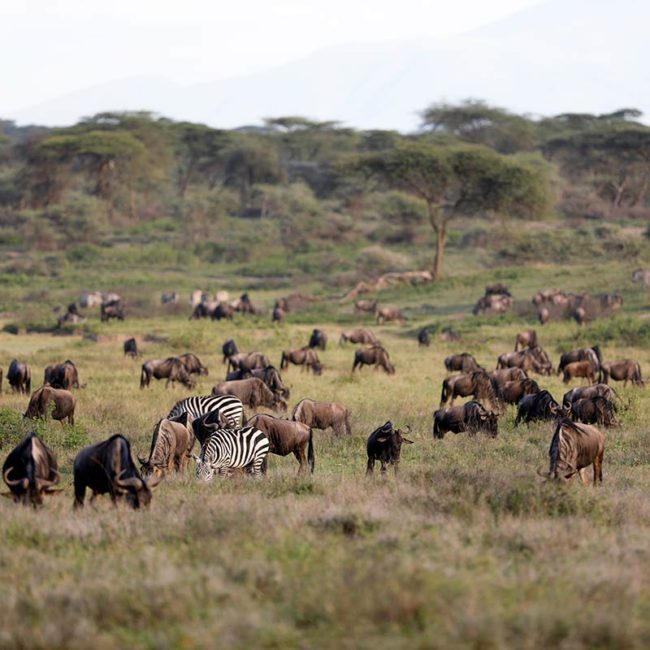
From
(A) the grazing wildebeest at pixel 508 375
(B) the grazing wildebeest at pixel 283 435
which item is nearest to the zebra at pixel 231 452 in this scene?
(B) the grazing wildebeest at pixel 283 435

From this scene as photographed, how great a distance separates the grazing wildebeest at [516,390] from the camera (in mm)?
17562

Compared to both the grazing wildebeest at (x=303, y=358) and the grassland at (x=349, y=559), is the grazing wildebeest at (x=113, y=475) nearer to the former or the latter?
the grassland at (x=349, y=559)

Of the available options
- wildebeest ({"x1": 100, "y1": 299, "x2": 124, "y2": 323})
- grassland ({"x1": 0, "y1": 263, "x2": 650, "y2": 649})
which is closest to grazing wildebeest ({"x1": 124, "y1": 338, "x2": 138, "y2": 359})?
wildebeest ({"x1": 100, "y1": 299, "x2": 124, "y2": 323})

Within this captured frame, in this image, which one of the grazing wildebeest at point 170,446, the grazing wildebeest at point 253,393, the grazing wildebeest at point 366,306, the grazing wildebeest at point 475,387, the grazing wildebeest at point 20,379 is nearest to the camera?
the grazing wildebeest at point 170,446

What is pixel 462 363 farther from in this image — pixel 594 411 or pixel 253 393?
pixel 594 411

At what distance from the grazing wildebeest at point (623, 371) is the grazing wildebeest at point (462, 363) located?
297 cm

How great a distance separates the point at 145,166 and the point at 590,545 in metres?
56.4

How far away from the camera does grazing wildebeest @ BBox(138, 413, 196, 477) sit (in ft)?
35.9

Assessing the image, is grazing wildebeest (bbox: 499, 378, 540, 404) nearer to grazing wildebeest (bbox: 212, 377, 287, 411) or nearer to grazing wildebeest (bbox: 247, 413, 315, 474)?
grazing wildebeest (bbox: 212, 377, 287, 411)

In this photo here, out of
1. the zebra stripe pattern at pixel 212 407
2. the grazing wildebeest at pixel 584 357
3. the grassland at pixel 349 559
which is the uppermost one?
the grassland at pixel 349 559

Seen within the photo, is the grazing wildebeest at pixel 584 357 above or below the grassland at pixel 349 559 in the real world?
below

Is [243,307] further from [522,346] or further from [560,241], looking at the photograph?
[560,241]

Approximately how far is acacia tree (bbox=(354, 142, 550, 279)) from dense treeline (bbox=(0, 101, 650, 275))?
6 centimetres

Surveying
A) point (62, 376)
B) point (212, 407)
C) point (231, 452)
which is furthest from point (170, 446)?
point (62, 376)
